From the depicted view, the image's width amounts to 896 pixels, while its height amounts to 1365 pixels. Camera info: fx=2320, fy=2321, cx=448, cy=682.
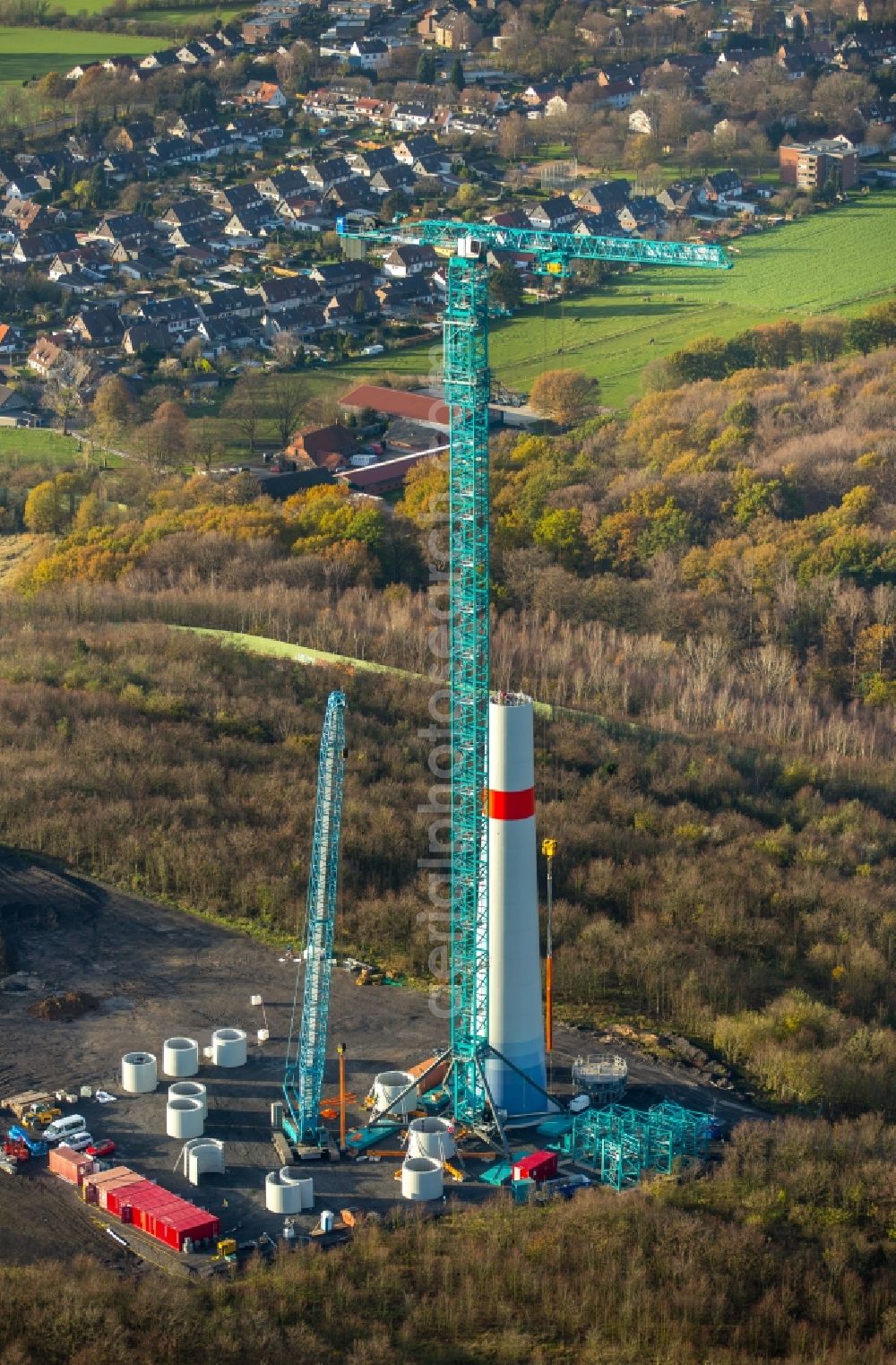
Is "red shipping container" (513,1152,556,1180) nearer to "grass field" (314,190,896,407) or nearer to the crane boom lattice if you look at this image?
the crane boom lattice

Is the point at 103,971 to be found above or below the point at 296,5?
below

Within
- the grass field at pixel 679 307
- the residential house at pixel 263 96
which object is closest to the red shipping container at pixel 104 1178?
the grass field at pixel 679 307

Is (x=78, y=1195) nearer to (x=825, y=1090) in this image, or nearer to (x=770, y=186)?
(x=825, y=1090)

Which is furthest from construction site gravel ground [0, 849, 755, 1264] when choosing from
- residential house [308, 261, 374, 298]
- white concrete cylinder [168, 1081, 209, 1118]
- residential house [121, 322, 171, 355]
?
residential house [308, 261, 374, 298]

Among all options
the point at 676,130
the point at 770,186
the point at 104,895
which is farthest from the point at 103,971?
the point at 676,130

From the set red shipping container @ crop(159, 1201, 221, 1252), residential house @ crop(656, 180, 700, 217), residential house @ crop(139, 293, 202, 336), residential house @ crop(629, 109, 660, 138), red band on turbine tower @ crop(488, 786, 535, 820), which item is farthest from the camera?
residential house @ crop(629, 109, 660, 138)

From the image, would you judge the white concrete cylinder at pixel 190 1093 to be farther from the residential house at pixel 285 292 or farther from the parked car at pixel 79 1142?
the residential house at pixel 285 292
